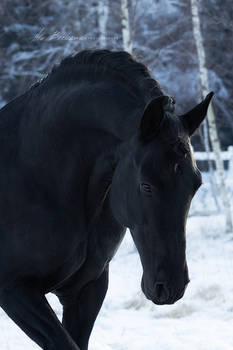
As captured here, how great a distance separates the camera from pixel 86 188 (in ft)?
9.34

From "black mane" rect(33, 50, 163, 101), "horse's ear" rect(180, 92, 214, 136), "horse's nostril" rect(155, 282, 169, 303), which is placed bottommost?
"horse's nostril" rect(155, 282, 169, 303)

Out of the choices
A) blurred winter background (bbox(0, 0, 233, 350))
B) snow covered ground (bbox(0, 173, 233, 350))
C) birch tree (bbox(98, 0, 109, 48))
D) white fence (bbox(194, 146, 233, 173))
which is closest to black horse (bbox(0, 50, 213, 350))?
snow covered ground (bbox(0, 173, 233, 350))

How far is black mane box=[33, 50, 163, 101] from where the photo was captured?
8.67ft

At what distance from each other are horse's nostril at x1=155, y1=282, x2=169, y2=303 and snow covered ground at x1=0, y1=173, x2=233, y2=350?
2454 millimetres

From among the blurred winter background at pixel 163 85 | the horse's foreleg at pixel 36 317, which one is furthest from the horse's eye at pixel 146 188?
the blurred winter background at pixel 163 85

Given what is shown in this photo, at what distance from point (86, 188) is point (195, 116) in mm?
565

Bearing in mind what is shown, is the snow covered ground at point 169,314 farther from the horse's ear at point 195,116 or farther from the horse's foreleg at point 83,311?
the horse's ear at point 195,116

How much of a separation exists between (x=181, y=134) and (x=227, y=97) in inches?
627

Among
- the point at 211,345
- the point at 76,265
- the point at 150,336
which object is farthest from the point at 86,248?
the point at 150,336

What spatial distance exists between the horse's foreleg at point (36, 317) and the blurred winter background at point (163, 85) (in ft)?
7.15

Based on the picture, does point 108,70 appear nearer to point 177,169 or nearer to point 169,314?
point 177,169

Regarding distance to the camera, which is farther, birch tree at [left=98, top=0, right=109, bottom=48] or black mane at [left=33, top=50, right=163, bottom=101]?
birch tree at [left=98, top=0, right=109, bottom=48]

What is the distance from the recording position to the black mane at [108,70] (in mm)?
2643

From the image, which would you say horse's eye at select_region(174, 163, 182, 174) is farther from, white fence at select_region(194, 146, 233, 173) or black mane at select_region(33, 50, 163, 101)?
white fence at select_region(194, 146, 233, 173)
